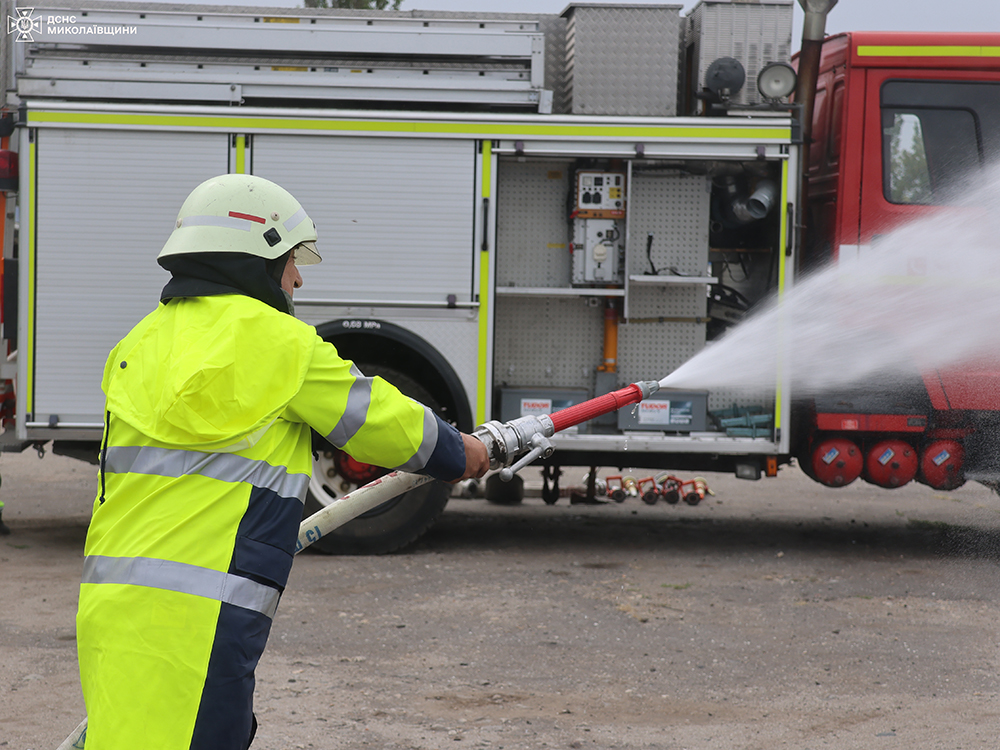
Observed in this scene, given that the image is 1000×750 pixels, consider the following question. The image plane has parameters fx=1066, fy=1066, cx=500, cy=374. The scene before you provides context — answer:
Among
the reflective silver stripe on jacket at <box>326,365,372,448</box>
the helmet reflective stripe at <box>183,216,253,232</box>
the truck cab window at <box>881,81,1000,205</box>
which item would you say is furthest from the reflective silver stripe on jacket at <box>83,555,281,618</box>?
the truck cab window at <box>881,81,1000,205</box>

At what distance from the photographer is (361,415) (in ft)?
7.32

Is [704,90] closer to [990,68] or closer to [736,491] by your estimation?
[990,68]

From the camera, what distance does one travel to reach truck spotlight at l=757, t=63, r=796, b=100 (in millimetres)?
7023

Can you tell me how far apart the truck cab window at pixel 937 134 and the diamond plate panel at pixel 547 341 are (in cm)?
220

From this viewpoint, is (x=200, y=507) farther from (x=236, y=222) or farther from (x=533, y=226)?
(x=533, y=226)

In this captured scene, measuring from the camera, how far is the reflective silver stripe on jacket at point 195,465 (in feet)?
7.03

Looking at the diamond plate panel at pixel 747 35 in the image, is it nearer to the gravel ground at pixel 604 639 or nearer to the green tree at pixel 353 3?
the gravel ground at pixel 604 639

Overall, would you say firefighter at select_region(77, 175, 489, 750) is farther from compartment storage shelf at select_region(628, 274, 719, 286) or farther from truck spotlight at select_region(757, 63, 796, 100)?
truck spotlight at select_region(757, 63, 796, 100)

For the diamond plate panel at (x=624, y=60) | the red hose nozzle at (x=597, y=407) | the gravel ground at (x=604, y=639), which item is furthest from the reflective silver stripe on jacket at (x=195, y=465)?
the diamond plate panel at (x=624, y=60)

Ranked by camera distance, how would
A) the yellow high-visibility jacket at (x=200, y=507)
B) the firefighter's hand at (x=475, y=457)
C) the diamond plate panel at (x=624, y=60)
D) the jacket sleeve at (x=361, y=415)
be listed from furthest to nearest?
the diamond plate panel at (x=624, y=60) → the firefighter's hand at (x=475, y=457) → the jacket sleeve at (x=361, y=415) → the yellow high-visibility jacket at (x=200, y=507)

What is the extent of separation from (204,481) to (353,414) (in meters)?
0.33

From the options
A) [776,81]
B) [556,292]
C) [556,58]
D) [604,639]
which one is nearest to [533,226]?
[556,292]

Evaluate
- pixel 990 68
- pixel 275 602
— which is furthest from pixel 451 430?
pixel 990 68

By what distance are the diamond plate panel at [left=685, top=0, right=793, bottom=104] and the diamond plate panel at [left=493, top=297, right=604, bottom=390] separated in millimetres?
1812
